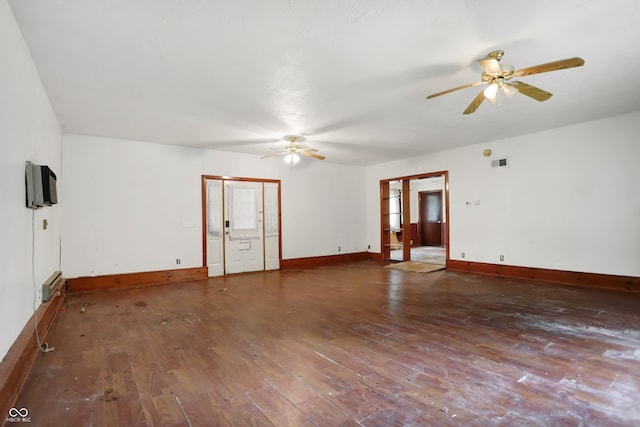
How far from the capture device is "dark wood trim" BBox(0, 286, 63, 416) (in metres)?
1.86

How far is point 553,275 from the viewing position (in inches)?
219

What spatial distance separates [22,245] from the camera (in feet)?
8.44

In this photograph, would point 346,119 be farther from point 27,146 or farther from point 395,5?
point 27,146

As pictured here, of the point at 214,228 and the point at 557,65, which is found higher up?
the point at 557,65

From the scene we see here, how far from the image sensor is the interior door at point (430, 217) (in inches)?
477

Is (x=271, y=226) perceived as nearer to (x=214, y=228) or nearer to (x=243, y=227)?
(x=243, y=227)

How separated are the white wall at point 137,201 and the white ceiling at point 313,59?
70cm

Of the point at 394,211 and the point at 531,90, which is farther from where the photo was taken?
the point at 394,211

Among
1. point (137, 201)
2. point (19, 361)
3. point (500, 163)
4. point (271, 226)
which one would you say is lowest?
point (19, 361)

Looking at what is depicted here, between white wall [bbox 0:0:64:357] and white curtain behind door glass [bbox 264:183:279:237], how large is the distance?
13.8 ft

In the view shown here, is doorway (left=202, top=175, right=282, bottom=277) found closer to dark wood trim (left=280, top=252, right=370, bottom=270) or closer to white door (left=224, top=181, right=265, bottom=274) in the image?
white door (left=224, top=181, right=265, bottom=274)

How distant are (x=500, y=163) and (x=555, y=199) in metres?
1.17

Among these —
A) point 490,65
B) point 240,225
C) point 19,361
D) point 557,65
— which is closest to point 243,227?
point 240,225

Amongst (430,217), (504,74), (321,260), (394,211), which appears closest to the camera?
(504,74)
